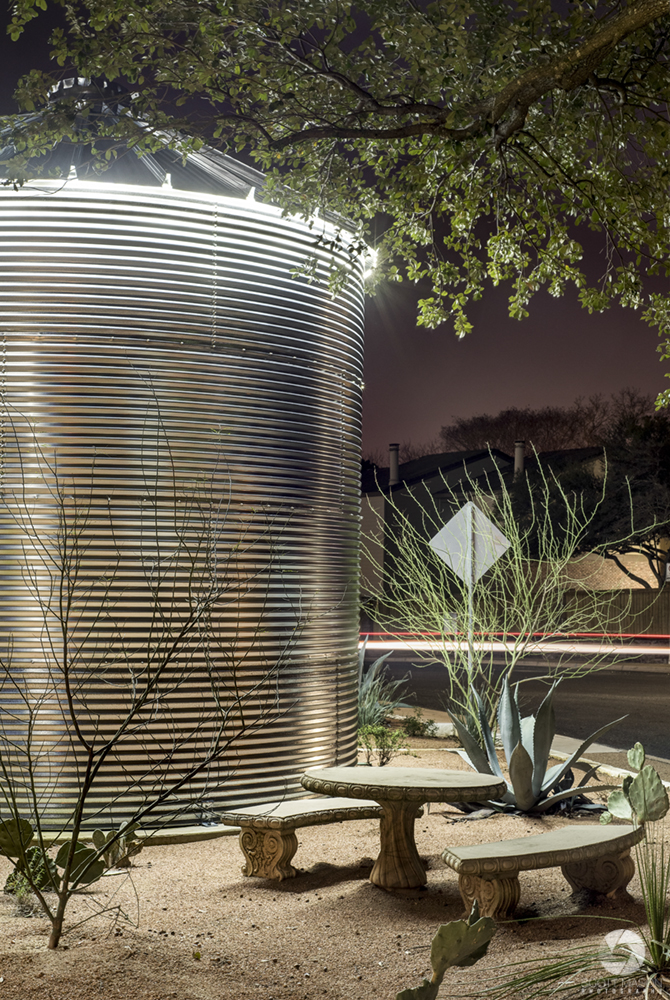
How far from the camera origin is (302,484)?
709cm

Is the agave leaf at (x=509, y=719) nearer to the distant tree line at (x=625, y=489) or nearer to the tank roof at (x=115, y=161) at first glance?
the tank roof at (x=115, y=161)

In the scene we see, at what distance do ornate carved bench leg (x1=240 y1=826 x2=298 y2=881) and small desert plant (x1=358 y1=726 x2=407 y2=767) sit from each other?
10.2 feet

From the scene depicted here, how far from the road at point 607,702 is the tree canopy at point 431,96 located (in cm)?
402

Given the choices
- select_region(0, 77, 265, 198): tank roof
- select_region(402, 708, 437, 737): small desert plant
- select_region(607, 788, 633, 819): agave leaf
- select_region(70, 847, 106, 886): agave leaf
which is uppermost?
select_region(0, 77, 265, 198): tank roof

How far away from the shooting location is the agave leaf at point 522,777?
6.25 metres

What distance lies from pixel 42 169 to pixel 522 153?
A: 3352 millimetres

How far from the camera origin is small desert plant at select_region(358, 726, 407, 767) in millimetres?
8707

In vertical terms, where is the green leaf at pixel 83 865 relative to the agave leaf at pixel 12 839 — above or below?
below

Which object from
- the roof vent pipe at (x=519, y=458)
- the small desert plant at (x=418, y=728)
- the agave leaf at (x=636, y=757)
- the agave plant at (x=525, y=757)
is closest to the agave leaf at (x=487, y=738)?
the agave plant at (x=525, y=757)

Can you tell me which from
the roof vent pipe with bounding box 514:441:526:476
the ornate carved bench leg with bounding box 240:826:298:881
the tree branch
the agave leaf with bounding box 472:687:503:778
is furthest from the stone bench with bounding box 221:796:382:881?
the roof vent pipe with bounding box 514:441:526:476

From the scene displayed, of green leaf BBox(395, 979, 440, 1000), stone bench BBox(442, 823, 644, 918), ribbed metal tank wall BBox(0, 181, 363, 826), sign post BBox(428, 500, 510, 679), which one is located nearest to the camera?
green leaf BBox(395, 979, 440, 1000)

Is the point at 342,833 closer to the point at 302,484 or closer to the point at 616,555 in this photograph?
the point at 302,484

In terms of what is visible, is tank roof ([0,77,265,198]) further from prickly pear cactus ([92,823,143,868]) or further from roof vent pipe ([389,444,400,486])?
roof vent pipe ([389,444,400,486])

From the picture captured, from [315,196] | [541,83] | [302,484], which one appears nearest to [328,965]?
A: [302,484]
